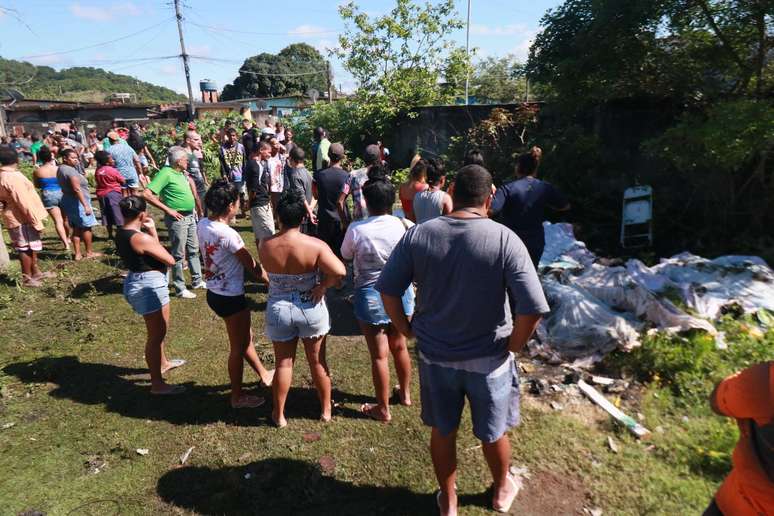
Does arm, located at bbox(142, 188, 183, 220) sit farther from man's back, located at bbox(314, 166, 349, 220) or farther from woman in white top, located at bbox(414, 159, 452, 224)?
woman in white top, located at bbox(414, 159, 452, 224)

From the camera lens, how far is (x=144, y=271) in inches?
155

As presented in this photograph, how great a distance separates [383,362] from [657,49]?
19.5 ft

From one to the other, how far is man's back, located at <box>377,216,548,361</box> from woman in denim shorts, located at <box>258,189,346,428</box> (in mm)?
949

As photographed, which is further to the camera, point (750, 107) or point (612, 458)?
point (750, 107)

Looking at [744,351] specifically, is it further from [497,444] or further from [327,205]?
[327,205]

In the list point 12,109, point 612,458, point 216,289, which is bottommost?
point 612,458

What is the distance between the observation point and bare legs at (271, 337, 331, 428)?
135 inches

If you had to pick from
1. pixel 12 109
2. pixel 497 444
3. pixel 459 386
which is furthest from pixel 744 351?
pixel 12 109

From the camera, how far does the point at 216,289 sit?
3625mm

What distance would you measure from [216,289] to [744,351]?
4.55 metres

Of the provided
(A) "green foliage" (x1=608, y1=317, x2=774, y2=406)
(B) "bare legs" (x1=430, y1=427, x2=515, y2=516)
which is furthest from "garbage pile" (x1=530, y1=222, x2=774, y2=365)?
(B) "bare legs" (x1=430, y1=427, x2=515, y2=516)

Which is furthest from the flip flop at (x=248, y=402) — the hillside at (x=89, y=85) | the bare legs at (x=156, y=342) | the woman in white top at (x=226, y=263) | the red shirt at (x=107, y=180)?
the hillside at (x=89, y=85)

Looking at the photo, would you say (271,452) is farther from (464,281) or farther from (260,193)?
(260,193)

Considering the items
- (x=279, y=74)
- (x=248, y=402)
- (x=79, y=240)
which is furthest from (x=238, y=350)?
(x=279, y=74)
